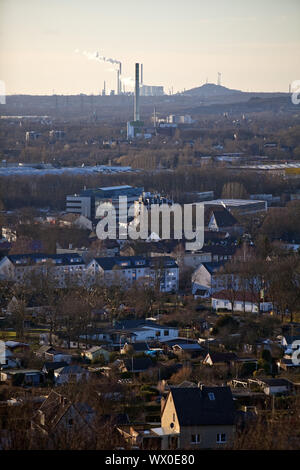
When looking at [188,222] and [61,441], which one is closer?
[61,441]

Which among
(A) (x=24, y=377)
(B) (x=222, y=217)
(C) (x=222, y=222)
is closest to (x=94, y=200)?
(B) (x=222, y=217)

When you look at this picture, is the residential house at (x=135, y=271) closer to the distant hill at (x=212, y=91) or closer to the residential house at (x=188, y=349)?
the residential house at (x=188, y=349)

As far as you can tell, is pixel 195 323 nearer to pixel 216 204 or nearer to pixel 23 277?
pixel 23 277

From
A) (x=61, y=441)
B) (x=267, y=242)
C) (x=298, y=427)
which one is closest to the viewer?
(x=61, y=441)

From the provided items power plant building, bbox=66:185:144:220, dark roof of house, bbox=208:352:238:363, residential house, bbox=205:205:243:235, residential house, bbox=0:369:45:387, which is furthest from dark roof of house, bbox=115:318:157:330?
power plant building, bbox=66:185:144:220

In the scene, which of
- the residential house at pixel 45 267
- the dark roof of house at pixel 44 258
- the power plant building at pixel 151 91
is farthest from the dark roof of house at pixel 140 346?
the power plant building at pixel 151 91

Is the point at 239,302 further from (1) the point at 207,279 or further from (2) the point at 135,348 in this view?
(2) the point at 135,348

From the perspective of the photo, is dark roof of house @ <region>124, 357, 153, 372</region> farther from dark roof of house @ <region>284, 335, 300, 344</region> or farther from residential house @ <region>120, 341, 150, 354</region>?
dark roof of house @ <region>284, 335, 300, 344</region>

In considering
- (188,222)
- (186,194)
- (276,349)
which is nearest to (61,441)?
(276,349)
